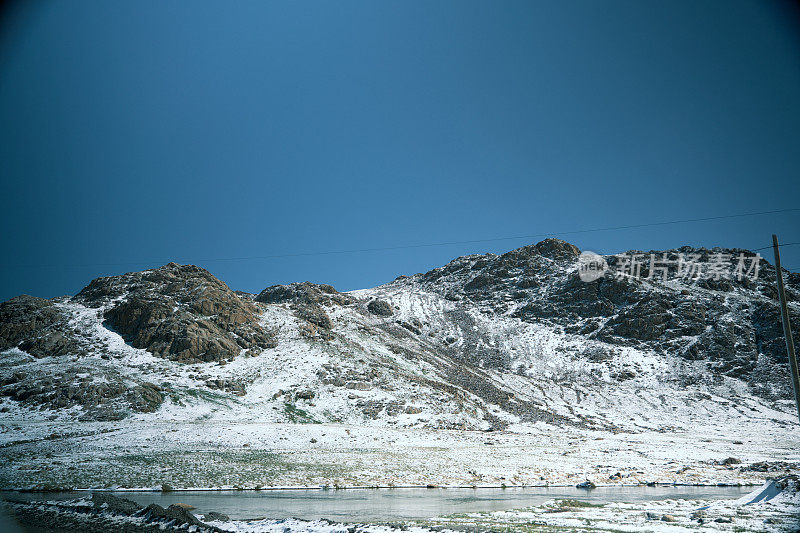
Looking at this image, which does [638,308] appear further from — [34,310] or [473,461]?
[34,310]

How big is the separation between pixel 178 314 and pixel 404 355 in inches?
1652

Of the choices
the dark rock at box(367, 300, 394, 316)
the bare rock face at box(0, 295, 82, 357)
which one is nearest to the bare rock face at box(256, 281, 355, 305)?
the dark rock at box(367, 300, 394, 316)

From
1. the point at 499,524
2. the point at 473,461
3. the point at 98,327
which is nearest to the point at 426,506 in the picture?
the point at 499,524

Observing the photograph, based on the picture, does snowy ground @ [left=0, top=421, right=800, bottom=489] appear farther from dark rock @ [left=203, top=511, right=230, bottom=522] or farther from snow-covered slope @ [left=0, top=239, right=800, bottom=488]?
dark rock @ [left=203, top=511, right=230, bottom=522]

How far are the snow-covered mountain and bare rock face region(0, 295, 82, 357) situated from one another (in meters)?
0.24

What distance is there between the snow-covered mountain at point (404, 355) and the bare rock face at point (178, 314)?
12.8 inches

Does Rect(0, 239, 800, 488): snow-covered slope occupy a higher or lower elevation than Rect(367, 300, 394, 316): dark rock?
lower

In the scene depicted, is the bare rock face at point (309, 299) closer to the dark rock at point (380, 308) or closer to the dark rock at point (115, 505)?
the dark rock at point (380, 308)

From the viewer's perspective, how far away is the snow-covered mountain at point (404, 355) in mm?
57531

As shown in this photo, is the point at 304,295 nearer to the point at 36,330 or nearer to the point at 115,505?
the point at 36,330

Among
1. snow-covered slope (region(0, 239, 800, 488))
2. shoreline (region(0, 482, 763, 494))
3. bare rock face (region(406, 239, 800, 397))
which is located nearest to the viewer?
shoreline (region(0, 482, 763, 494))

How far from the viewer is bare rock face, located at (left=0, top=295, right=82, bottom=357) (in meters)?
63.1

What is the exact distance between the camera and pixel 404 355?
86.4m

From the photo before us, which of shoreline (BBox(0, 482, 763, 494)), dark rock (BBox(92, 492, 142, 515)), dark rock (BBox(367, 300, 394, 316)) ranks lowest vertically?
shoreline (BBox(0, 482, 763, 494))
